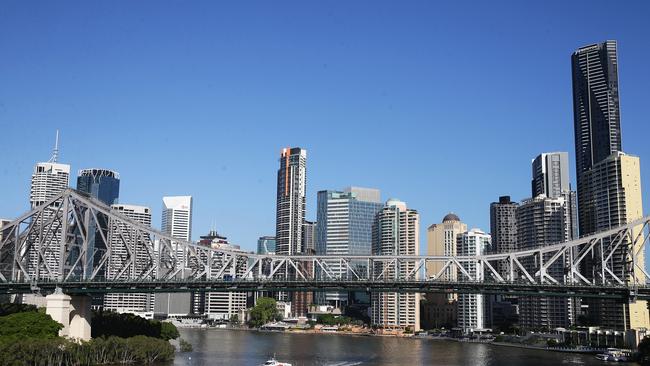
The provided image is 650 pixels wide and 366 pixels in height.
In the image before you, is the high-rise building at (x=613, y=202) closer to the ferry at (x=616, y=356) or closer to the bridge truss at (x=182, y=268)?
the ferry at (x=616, y=356)

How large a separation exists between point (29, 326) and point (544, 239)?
429 ft

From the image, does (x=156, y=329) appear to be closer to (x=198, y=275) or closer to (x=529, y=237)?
(x=198, y=275)

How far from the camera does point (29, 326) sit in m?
63.5

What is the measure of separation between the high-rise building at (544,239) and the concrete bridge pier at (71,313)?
98.5m

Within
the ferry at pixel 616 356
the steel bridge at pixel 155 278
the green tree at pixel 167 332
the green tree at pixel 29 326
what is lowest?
the ferry at pixel 616 356

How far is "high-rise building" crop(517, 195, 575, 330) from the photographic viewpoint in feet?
493

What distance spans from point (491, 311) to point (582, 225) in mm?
28755

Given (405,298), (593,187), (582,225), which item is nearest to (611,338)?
(593,187)

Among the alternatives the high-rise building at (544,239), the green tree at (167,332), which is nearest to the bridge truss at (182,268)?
the green tree at (167,332)

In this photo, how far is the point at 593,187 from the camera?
156250 millimetres

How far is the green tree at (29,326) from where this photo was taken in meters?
62.9

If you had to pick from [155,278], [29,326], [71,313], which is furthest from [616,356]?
[29,326]

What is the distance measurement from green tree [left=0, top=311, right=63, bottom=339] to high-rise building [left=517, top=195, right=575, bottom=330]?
4139 inches

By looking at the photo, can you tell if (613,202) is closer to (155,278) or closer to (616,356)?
(616,356)
